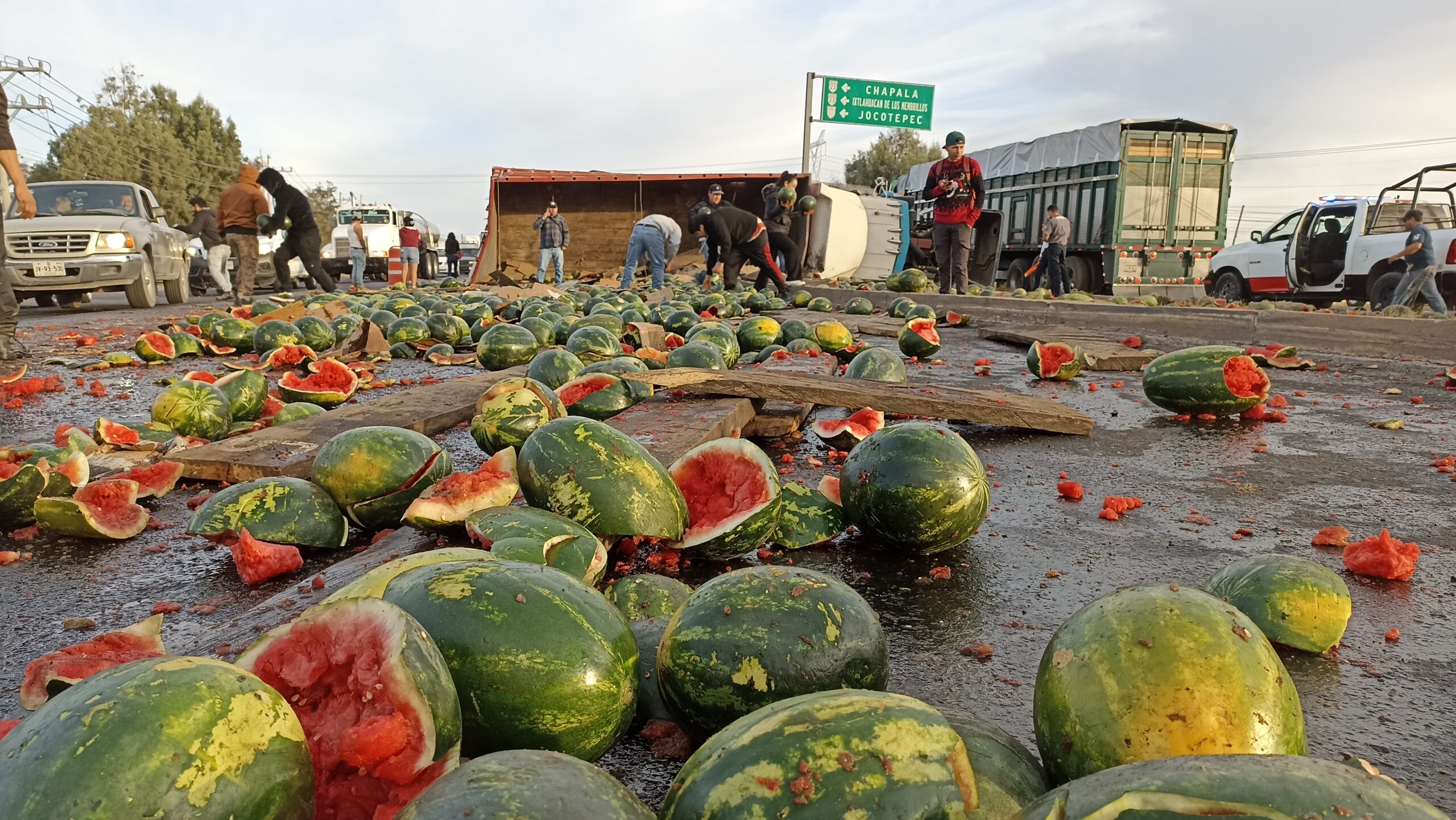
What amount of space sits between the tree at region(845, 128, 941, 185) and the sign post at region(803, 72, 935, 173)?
142ft

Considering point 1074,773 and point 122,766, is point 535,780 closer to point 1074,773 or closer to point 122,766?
point 122,766

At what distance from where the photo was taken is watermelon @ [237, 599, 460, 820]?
3.76 ft

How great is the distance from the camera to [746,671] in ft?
5.11

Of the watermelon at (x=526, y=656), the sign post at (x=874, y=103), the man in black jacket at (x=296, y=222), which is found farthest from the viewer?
the sign post at (x=874, y=103)

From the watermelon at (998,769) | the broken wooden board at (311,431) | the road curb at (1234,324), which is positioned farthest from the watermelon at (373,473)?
the road curb at (1234,324)

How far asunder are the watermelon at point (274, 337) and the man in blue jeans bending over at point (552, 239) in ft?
34.7

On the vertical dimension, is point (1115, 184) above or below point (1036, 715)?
above

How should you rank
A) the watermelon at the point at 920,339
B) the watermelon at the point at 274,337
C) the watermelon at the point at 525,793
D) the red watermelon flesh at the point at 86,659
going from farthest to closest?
the watermelon at the point at 920,339
the watermelon at the point at 274,337
the red watermelon flesh at the point at 86,659
the watermelon at the point at 525,793

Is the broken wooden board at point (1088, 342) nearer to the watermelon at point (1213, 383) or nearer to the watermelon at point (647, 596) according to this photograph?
the watermelon at point (1213, 383)

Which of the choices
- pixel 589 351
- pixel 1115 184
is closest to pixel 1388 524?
pixel 589 351

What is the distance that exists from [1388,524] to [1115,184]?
18.6m

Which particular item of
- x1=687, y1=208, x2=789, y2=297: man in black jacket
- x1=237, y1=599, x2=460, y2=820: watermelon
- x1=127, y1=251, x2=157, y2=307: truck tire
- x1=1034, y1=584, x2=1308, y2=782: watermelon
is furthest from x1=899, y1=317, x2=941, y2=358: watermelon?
x1=127, y1=251, x2=157, y2=307: truck tire

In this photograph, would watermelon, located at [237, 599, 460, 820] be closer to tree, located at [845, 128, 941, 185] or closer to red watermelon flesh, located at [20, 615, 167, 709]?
red watermelon flesh, located at [20, 615, 167, 709]

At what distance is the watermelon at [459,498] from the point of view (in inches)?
97.1
